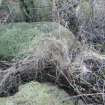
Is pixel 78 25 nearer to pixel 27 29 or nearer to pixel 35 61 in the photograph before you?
pixel 27 29

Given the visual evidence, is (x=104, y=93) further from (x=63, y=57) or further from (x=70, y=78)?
(x=63, y=57)

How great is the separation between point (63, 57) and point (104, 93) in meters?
0.54

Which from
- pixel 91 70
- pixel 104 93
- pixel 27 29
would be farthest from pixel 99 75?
pixel 27 29

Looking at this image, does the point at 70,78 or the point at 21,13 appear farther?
the point at 21,13

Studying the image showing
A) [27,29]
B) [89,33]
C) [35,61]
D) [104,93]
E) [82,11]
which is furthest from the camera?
[82,11]

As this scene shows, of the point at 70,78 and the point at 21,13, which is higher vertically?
the point at 21,13

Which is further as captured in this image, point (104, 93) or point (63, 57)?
point (63, 57)

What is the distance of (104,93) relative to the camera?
2682 millimetres

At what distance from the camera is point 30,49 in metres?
3.07

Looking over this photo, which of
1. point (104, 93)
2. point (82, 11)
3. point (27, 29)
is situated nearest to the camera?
point (104, 93)

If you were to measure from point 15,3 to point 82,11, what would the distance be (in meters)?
0.97

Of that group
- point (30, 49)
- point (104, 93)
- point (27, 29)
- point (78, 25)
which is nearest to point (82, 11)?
point (78, 25)

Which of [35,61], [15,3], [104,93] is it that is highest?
[15,3]

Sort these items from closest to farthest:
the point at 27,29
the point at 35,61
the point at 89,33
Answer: the point at 35,61, the point at 27,29, the point at 89,33
